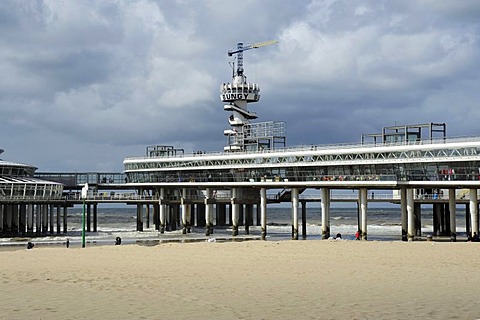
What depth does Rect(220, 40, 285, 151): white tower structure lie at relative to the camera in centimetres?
7388

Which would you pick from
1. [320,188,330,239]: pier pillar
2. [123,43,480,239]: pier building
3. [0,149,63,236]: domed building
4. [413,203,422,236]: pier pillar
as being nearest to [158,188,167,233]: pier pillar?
[123,43,480,239]: pier building

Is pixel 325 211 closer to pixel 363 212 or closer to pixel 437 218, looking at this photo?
pixel 363 212

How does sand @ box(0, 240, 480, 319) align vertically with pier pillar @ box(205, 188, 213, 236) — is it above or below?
below

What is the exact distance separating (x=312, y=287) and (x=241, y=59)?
67.8m

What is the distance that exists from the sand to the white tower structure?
1384 inches

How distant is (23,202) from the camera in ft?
228

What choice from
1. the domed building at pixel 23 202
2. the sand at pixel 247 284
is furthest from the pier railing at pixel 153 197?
the sand at pixel 247 284

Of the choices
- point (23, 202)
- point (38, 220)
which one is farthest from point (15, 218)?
point (23, 202)

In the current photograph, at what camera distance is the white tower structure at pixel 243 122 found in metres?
73.9

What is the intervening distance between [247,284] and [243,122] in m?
58.7

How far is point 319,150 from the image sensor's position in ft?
203

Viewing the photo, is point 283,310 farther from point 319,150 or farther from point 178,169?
point 178,169

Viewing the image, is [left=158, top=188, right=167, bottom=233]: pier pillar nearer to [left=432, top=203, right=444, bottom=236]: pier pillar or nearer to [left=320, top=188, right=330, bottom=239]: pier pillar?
[left=320, top=188, right=330, bottom=239]: pier pillar

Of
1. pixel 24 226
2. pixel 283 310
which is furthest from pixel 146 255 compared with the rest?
pixel 24 226
